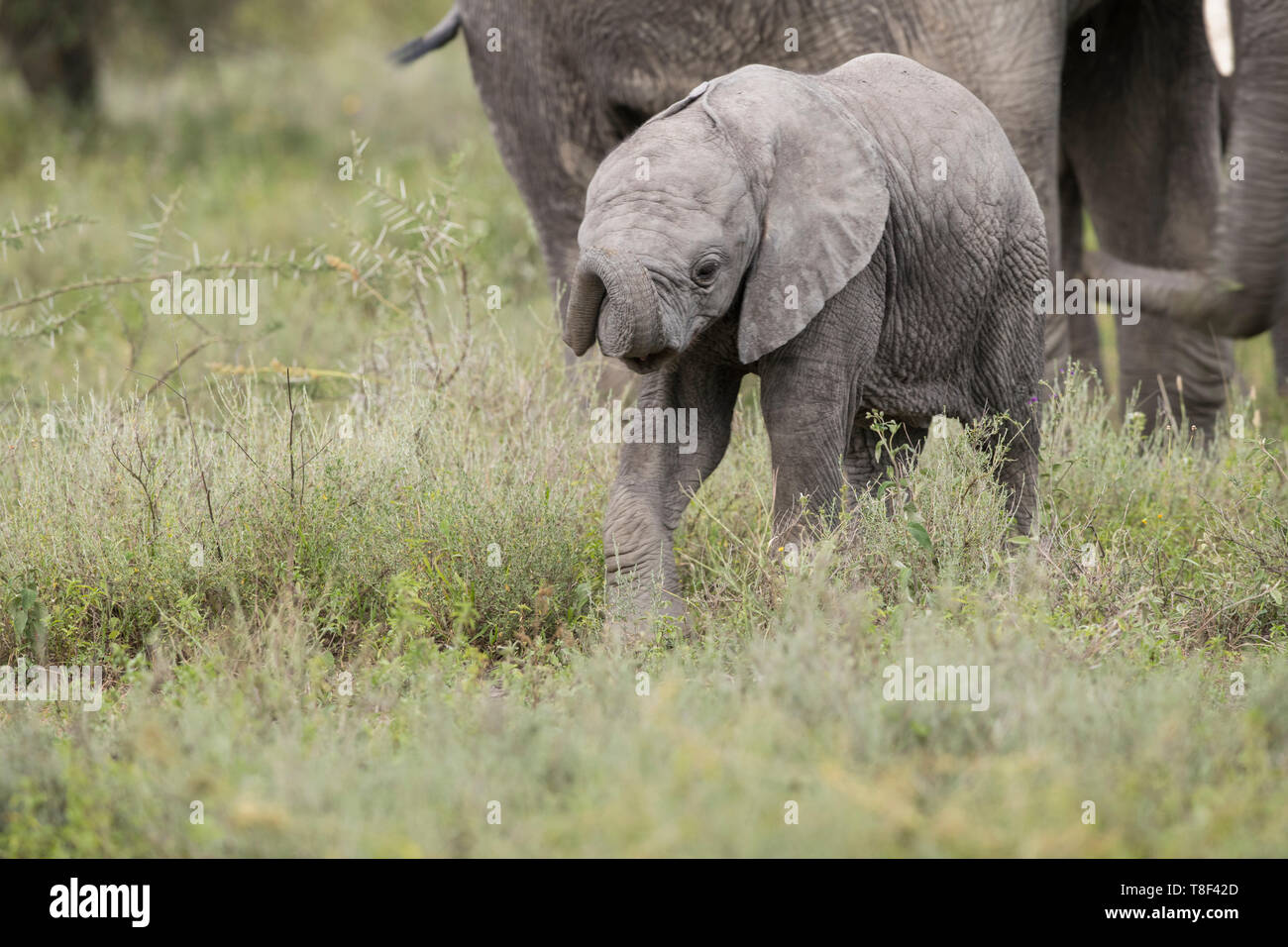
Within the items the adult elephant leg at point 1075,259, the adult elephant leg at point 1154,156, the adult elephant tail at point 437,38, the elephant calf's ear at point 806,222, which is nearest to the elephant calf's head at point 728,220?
the elephant calf's ear at point 806,222

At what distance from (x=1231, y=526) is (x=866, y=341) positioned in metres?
1.53

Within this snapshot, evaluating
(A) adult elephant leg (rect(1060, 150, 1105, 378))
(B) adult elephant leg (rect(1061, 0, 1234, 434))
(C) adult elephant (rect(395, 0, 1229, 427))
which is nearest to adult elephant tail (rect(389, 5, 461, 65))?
(C) adult elephant (rect(395, 0, 1229, 427))

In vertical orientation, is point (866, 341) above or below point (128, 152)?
below

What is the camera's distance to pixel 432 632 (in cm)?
490

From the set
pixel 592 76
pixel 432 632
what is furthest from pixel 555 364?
pixel 432 632

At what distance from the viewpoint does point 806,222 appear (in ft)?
13.8

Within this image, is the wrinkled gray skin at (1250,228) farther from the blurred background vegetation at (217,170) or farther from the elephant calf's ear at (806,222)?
the blurred background vegetation at (217,170)

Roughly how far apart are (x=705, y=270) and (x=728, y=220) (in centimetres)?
14

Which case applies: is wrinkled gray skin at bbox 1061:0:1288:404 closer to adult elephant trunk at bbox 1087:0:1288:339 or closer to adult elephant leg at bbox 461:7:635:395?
adult elephant trunk at bbox 1087:0:1288:339

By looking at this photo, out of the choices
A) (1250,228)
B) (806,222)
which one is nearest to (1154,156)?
(1250,228)

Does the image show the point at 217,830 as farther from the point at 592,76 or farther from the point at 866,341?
the point at 592,76

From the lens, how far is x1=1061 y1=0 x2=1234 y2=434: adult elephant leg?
686cm

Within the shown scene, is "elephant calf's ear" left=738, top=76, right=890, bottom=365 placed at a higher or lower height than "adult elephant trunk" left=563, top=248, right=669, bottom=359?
higher

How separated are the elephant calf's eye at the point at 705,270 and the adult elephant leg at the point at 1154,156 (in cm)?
330
